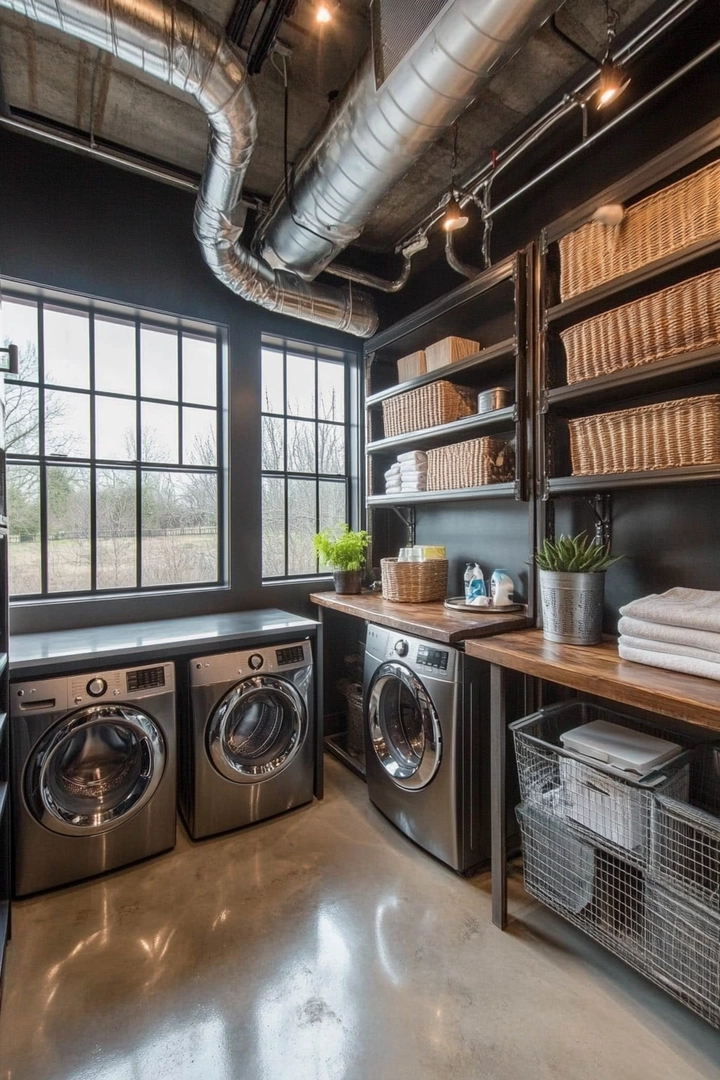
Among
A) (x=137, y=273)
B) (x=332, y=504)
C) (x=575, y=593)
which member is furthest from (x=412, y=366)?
(x=575, y=593)

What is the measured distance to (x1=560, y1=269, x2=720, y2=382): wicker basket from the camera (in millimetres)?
1604

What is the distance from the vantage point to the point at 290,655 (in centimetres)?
253

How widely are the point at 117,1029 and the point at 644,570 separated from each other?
2.37m

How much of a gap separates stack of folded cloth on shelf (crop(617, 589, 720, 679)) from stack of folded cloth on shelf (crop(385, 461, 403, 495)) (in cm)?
163

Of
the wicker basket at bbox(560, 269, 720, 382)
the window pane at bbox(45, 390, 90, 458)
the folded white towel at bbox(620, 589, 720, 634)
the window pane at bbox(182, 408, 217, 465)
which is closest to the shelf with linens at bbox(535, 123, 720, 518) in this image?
the wicker basket at bbox(560, 269, 720, 382)

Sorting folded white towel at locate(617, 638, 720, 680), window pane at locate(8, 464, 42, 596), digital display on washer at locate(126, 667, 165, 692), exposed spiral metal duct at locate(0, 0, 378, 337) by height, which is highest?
exposed spiral metal duct at locate(0, 0, 378, 337)

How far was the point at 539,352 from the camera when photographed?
7.09ft

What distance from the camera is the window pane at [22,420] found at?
256 centimetres

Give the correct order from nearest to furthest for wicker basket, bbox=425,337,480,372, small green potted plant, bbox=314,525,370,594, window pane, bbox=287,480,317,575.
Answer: wicker basket, bbox=425,337,480,372 → small green potted plant, bbox=314,525,370,594 → window pane, bbox=287,480,317,575

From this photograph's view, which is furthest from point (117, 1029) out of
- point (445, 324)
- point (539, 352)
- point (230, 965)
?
point (445, 324)

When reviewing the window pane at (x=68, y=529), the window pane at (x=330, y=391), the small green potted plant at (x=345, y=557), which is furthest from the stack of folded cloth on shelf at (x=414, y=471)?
the window pane at (x=68, y=529)

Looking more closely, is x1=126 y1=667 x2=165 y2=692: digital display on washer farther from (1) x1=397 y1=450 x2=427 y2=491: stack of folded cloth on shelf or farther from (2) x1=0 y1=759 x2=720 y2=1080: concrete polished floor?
(1) x1=397 y1=450 x2=427 y2=491: stack of folded cloth on shelf

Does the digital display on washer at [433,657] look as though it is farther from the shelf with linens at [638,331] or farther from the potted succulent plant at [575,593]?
the shelf with linens at [638,331]

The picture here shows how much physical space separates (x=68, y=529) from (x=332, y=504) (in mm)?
1647
